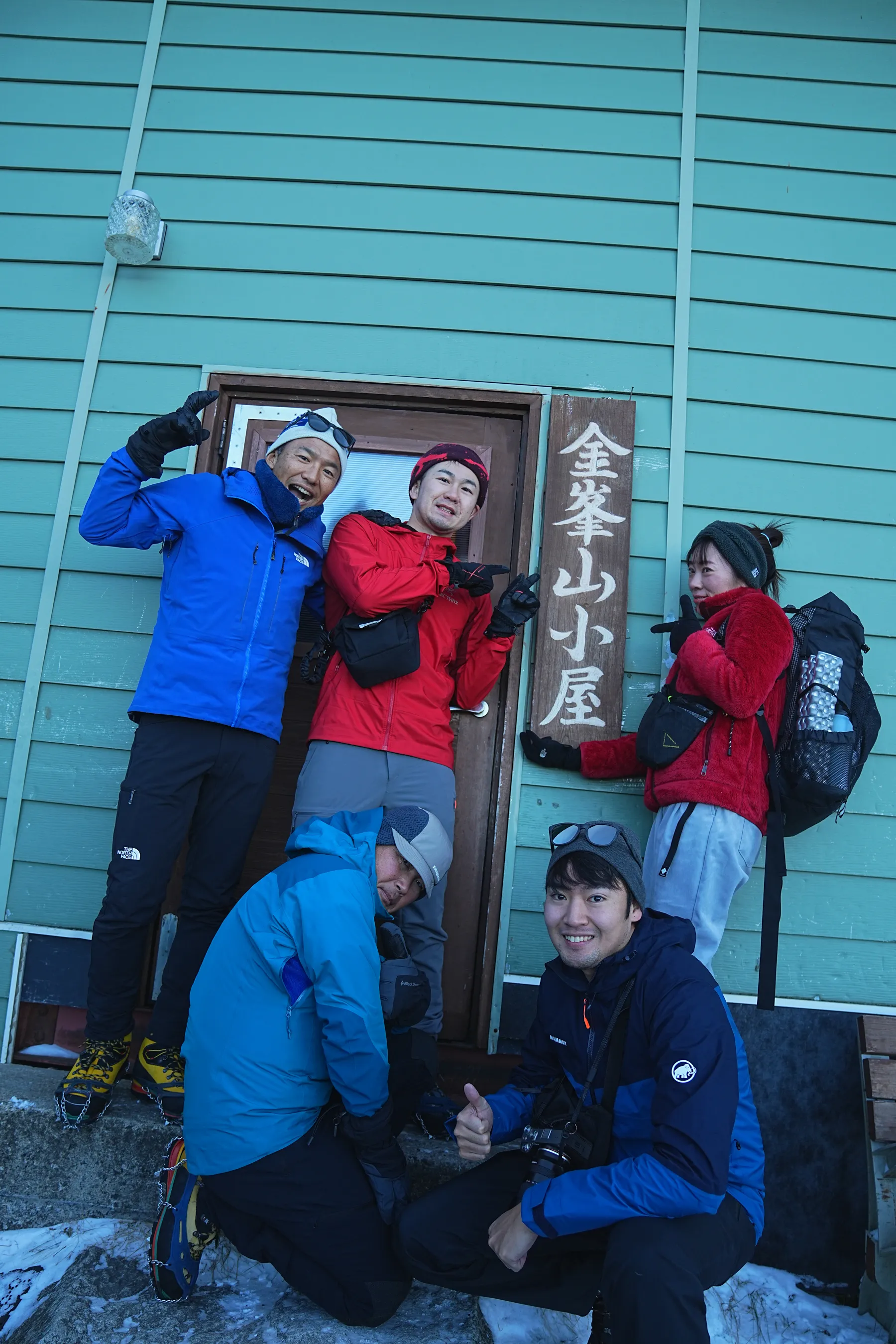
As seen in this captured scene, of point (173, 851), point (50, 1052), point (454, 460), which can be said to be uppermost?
point (454, 460)

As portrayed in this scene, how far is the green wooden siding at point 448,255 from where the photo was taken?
3.27 m

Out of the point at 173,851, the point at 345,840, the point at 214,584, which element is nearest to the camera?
the point at 345,840

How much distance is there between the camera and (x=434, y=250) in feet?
11.4

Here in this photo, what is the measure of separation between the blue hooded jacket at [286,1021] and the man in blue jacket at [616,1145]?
0.32m

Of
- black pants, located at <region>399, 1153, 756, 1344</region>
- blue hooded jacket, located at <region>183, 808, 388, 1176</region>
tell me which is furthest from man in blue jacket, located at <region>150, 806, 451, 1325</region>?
black pants, located at <region>399, 1153, 756, 1344</region>

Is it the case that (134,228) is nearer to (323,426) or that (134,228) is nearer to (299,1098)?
(323,426)

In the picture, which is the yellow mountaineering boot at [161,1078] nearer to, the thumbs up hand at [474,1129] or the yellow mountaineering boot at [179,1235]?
the yellow mountaineering boot at [179,1235]

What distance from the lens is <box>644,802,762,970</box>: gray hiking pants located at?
2.55m

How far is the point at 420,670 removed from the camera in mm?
2820

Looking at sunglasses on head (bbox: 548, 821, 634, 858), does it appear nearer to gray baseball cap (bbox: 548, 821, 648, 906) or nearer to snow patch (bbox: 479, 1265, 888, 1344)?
gray baseball cap (bbox: 548, 821, 648, 906)

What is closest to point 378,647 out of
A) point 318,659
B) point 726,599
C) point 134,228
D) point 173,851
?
point 318,659

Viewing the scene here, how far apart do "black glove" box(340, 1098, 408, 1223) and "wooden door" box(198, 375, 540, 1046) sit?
898 mm

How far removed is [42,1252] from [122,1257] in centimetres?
Answer: 25

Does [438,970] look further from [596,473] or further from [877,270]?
[877,270]
